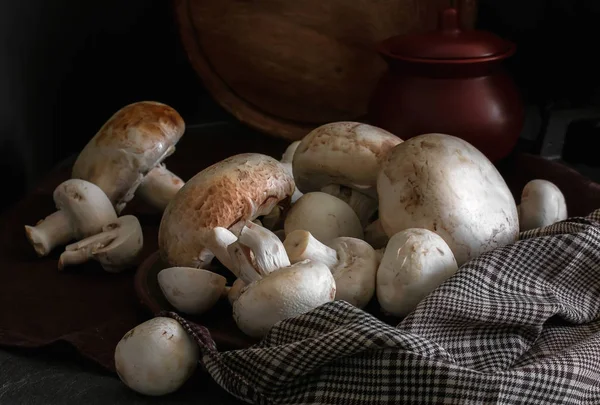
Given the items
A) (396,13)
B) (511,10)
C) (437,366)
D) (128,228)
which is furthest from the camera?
(511,10)

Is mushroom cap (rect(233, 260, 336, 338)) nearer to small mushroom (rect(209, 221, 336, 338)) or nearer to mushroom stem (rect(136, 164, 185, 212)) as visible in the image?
small mushroom (rect(209, 221, 336, 338))

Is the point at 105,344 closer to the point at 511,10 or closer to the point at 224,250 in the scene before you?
the point at 224,250

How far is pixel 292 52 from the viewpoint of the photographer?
1363mm

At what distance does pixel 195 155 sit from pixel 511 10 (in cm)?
62

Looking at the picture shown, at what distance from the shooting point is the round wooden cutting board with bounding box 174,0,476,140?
1335 mm

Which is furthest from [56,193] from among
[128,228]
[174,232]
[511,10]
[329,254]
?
[511,10]

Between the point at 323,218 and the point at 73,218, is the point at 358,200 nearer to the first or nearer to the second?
the point at 323,218

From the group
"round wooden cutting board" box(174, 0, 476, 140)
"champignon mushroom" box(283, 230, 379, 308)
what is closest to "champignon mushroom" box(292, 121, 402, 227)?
"champignon mushroom" box(283, 230, 379, 308)

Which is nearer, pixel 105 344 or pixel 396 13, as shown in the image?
pixel 105 344

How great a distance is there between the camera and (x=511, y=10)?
4.80 ft

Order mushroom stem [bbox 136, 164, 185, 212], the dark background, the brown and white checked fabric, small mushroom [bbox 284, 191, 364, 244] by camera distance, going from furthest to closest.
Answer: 1. the dark background
2. mushroom stem [bbox 136, 164, 185, 212]
3. small mushroom [bbox 284, 191, 364, 244]
4. the brown and white checked fabric

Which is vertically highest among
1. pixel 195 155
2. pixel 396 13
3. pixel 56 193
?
pixel 396 13

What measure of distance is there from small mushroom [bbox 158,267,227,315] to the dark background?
19.4 inches

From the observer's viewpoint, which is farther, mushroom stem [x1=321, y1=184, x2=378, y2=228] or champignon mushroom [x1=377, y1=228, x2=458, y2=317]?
mushroom stem [x1=321, y1=184, x2=378, y2=228]
